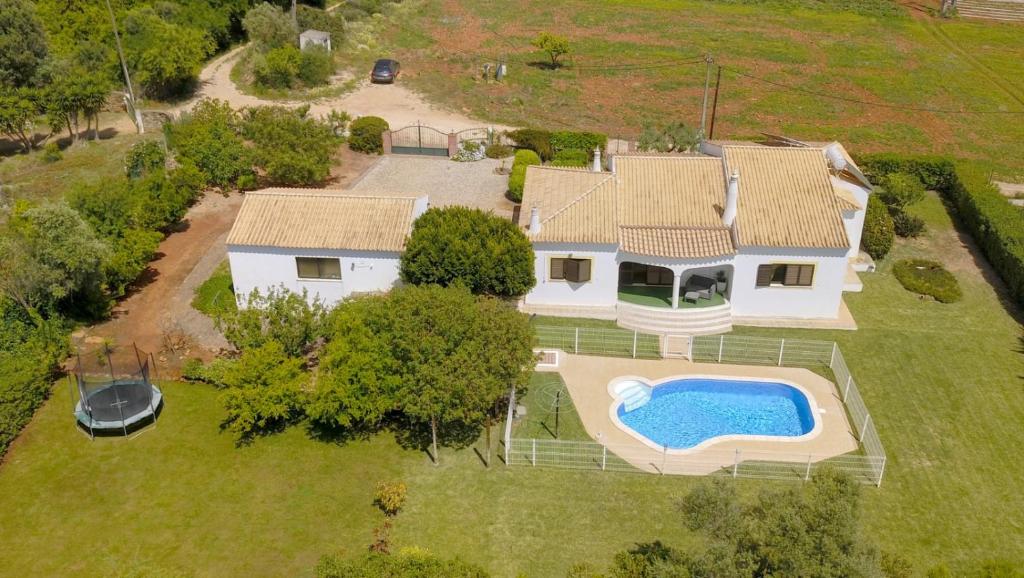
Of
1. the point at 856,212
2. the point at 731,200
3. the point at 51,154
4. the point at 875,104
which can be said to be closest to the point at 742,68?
the point at 875,104

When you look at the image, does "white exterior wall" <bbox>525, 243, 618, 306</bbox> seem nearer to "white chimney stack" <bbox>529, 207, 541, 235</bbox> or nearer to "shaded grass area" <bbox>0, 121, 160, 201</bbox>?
"white chimney stack" <bbox>529, 207, 541, 235</bbox>

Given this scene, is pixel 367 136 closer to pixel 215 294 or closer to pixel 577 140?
pixel 577 140

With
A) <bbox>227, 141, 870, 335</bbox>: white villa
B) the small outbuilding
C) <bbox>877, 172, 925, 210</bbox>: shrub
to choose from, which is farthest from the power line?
the small outbuilding

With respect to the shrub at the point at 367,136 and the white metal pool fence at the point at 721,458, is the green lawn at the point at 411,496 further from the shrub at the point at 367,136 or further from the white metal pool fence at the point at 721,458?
the shrub at the point at 367,136

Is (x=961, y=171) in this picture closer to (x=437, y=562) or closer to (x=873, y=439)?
(x=873, y=439)

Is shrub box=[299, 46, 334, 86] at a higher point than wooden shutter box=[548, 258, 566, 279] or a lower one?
higher

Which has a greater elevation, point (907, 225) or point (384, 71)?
point (384, 71)
